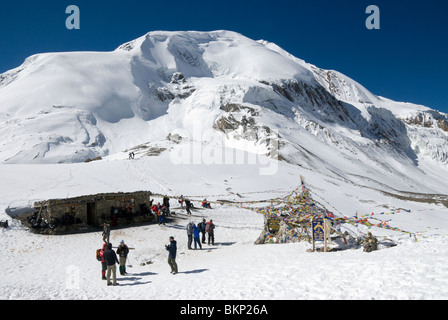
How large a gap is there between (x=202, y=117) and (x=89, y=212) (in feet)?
255

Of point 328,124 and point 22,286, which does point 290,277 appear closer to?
point 22,286

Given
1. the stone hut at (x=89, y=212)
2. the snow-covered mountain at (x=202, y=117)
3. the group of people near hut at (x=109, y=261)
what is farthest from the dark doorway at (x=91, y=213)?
the snow-covered mountain at (x=202, y=117)

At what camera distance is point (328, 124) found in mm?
113875

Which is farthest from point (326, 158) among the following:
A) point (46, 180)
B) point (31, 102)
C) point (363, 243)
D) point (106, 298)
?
point (31, 102)

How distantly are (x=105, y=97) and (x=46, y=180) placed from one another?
246 ft

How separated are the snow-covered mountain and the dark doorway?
25307 millimetres

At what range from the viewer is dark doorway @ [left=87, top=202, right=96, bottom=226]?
21.7 m

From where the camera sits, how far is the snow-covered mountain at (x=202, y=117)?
71.2 m

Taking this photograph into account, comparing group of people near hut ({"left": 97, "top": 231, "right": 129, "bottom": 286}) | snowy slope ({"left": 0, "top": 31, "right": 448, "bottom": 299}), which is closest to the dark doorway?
snowy slope ({"left": 0, "top": 31, "right": 448, "bottom": 299})

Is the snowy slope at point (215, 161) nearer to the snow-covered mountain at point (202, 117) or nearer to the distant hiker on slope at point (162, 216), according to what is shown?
the snow-covered mountain at point (202, 117)

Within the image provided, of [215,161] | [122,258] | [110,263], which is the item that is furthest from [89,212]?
[215,161]

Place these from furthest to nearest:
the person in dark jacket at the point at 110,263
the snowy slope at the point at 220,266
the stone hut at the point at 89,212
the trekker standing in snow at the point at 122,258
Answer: the stone hut at the point at 89,212 → the trekker standing in snow at the point at 122,258 → the person in dark jacket at the point at 110,263 → the snowy slope at the point at 220,266

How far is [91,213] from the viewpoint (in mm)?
21969
